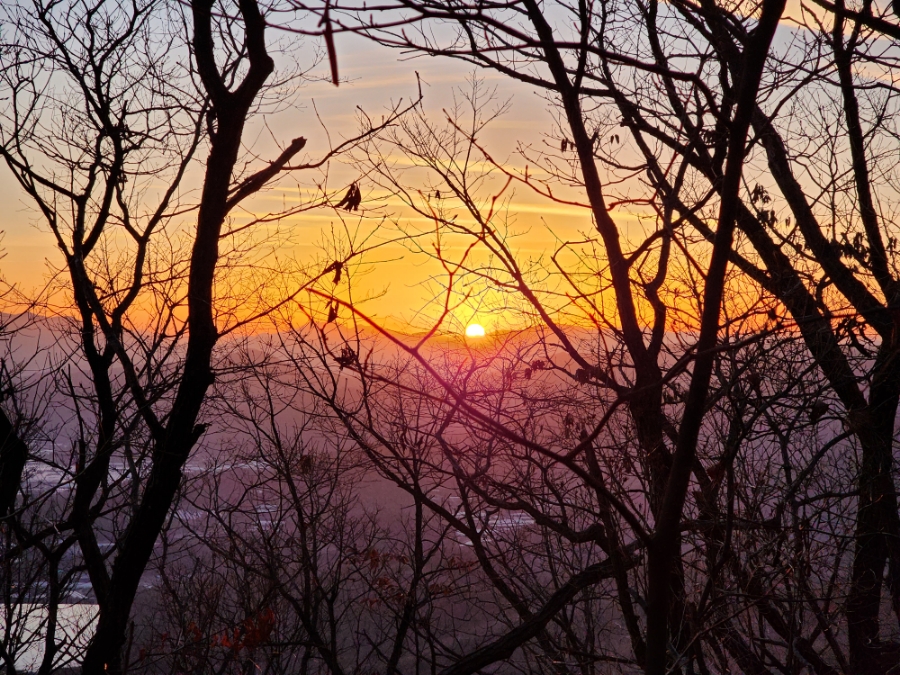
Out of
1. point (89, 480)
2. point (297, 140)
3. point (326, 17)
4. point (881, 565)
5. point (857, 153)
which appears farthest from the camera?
point (857, 153)

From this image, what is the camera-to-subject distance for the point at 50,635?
6.21 meters

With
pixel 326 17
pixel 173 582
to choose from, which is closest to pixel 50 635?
pixel 326 17

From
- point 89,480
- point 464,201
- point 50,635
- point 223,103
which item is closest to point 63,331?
point 89,480

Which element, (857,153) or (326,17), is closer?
(326,17)

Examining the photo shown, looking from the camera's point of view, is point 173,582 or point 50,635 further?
point 173,582

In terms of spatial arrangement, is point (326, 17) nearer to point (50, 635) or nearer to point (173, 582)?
point (50, 635)

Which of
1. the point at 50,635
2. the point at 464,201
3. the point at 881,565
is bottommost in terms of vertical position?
the point at 50,635

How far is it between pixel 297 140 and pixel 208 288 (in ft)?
4.55

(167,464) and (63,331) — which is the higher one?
(63,331)

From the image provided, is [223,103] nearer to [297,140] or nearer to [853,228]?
[297,140]

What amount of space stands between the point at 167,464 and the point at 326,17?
16.6 ft

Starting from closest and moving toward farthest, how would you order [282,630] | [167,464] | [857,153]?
1. [167,464]
2. [857,153]
3. [282,630]

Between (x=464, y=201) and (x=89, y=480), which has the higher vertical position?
(x=464, y=201)

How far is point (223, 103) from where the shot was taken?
5.68m
